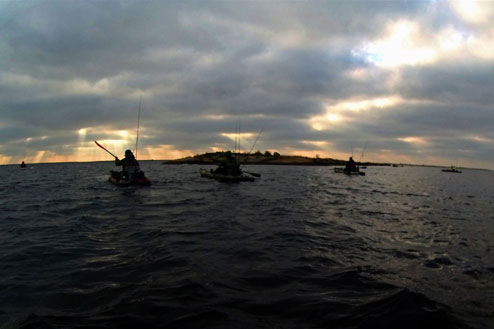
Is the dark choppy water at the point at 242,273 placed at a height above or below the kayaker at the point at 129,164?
below

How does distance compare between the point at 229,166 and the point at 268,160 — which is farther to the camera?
the point at 268,160

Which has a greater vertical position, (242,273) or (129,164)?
(129,164)

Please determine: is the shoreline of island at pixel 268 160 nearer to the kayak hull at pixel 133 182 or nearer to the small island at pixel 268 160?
the small island at pixel 268 160

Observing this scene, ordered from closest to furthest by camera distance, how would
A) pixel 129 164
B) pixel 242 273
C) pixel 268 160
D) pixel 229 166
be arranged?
1. pixel 242 273
2. pixel 129 164
3. pixel 229 166
4. pixel 268 160

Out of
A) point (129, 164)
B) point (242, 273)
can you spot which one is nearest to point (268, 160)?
point (129, 164)

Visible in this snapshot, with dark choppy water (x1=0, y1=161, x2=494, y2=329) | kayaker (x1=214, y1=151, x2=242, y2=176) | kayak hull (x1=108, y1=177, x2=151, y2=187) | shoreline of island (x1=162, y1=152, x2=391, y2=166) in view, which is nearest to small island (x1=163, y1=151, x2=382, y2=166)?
shoreline of island (x1=162, y1=152, x2=391, y2=166)

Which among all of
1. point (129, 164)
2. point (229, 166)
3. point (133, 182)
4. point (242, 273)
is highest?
point (229, 166)

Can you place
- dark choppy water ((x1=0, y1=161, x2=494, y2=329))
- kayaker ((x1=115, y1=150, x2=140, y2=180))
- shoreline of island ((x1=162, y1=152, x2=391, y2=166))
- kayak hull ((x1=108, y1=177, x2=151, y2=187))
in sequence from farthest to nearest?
shoreline of island ((x1=162, y1=152, x2=391, y2=166)), kayaker ((x1=115, y1=150, x2=140, y2=180)), kayak hull ((x1=108, y1=177, x2=151, y2=187)), dark choppy water ((x1=0, y1=161, x2=494, y2=329))

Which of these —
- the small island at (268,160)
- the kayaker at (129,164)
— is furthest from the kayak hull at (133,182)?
the small island at (268,160)

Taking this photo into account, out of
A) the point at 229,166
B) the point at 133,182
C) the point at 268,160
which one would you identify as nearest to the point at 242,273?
the point at 133,182

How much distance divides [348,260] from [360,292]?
1901mm

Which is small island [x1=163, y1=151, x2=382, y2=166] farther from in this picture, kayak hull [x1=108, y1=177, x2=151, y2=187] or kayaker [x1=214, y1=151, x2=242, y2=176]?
kayak hull [x1=108, y1=177, x2=151, y2=187]

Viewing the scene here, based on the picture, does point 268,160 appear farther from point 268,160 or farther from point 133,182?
point 133,182

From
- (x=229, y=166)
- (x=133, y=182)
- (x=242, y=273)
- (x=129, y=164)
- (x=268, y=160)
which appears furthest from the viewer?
(x=268, y=160)
